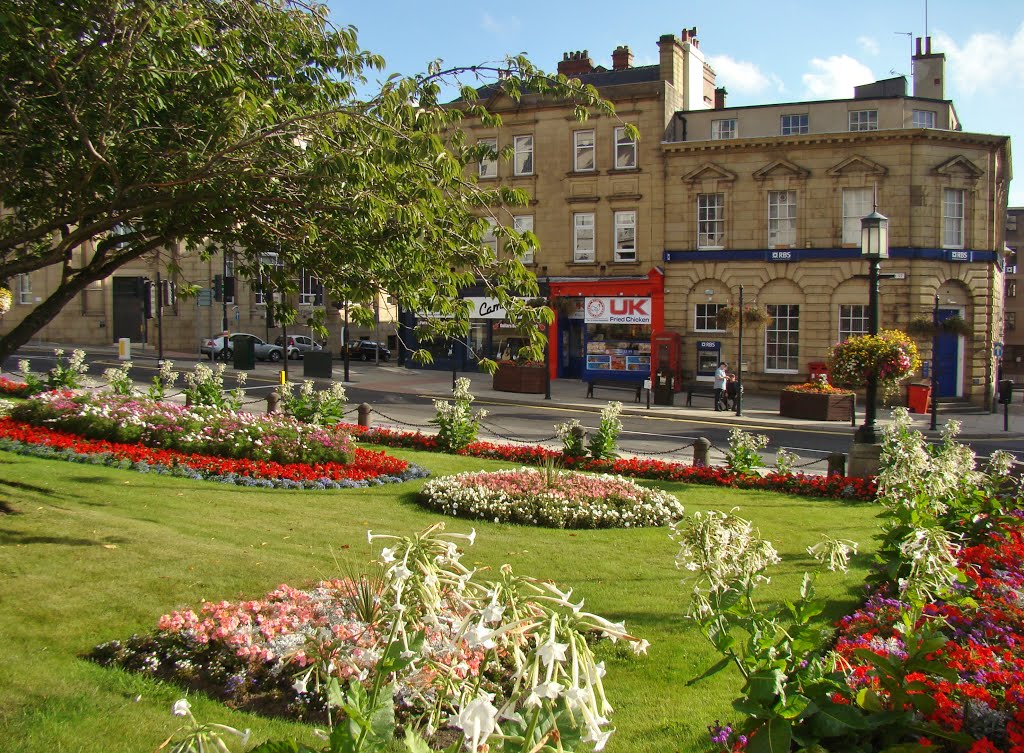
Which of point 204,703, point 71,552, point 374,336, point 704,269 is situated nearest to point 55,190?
point 71,552

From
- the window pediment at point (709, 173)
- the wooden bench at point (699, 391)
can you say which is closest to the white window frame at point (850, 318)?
the wooden bench at point (699, 391)

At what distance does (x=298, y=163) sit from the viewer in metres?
9.36

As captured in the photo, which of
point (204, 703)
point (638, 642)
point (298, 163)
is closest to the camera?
point (638, 642)

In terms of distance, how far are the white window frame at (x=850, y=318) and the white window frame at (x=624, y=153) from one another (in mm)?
10458

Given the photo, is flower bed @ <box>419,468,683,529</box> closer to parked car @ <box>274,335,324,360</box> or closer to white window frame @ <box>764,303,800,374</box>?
white window frame @ <box>764,303,800,374</box>

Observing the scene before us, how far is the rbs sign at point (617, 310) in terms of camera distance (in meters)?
36.3

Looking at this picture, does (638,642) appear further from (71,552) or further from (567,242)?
(567,242)

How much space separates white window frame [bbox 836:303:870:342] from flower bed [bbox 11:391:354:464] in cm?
2299

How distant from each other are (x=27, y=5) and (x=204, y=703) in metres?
7.24

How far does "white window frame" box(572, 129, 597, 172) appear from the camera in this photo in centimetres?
3728

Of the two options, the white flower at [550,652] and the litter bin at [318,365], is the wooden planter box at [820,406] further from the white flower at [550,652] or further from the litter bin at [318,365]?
the white flower at [550,652]

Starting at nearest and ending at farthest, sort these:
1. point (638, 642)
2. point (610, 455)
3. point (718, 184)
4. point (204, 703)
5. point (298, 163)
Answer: point (638, 642) < point (204, 703) < point (298, 163) < point (610, 455) < point (718, 184)

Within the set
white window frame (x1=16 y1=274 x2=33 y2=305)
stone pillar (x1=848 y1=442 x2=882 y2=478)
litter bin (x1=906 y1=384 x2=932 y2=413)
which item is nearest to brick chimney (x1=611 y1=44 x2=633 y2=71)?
litter bin (x1=906 y1=384 x2=932 y2=413)

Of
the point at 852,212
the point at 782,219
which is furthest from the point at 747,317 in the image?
the point at 852,212
